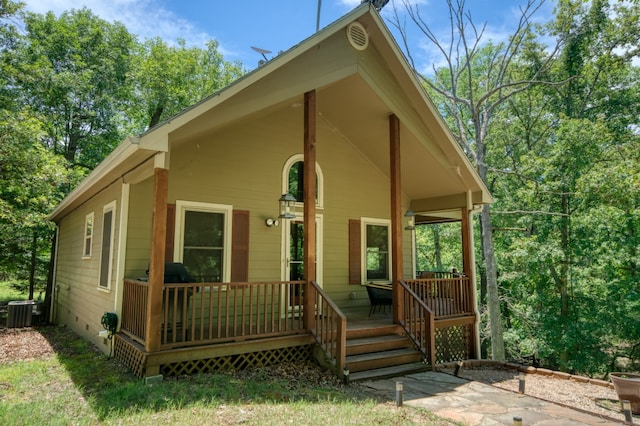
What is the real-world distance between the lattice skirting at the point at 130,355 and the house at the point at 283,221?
41 mm

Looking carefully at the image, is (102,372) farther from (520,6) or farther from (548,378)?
(520,6)

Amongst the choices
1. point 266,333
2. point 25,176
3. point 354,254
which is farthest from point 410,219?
point 25,176

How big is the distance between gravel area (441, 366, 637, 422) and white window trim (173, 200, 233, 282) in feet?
13.9

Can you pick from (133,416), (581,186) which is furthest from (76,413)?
(581,186)

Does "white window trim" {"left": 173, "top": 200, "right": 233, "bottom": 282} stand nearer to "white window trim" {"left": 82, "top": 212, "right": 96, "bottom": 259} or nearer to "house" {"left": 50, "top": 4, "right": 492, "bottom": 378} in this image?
"house" {"left": 50, "top": 4, "right": 492, "bottom": 378}

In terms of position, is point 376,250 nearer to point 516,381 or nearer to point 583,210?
point 516,381

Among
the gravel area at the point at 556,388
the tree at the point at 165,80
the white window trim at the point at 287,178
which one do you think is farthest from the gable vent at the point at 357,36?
the tree at the point at 165,80

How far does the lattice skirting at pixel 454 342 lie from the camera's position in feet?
27.4

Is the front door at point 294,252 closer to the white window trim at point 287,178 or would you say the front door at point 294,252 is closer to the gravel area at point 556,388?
the white window trim at point 287,178

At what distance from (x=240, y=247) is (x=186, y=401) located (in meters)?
3.41

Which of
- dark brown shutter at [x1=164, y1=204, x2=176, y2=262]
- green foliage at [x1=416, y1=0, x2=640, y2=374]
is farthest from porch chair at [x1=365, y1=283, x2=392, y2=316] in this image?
green foliage at [x1=416, y1=0, x2=640, y2=374]

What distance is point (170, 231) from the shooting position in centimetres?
Answer: 680

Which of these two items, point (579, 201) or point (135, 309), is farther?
point (579, 201)

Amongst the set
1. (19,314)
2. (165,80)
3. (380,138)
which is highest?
(165,80)
